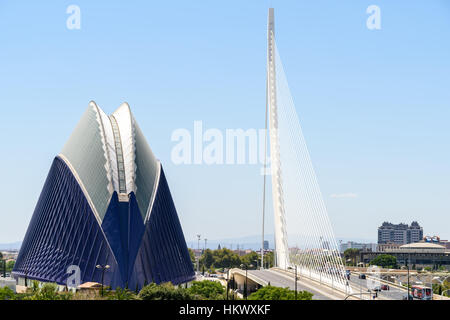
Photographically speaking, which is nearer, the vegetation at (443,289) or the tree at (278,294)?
the tree at (278,294)

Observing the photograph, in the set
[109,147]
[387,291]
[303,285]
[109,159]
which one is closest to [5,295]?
[109,159]

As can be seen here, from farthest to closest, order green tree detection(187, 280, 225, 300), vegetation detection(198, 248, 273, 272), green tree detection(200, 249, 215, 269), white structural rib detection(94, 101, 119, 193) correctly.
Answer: green tree detection(200, 249, 215, 269) < vegetation detection(198, 248, 273, 272) < white structural rib detection(94, 101, 119, 193) < green tree detection(187, 280, 225, 300)

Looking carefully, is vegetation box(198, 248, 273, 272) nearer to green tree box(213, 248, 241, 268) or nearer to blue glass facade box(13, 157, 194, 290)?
green tree box(213, 248, 241, 268)

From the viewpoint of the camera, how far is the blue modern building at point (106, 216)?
197ft

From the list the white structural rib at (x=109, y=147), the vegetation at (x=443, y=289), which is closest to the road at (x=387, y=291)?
the vegetation at (x=443, y=289)

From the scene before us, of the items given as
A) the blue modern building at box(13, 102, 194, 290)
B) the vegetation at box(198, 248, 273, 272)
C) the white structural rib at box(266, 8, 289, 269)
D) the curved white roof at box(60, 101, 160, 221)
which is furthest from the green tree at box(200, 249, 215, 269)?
the curved white roof at box(60, 101, 160, 221)

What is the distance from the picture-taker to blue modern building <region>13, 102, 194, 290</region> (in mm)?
59969

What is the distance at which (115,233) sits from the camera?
60500 millimetres

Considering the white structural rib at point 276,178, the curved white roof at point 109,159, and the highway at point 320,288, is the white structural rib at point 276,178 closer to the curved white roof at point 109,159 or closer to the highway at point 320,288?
the highway at point 320,288

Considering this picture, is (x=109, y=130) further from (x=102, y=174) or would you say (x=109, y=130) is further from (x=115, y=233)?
(x=115, y=233)
